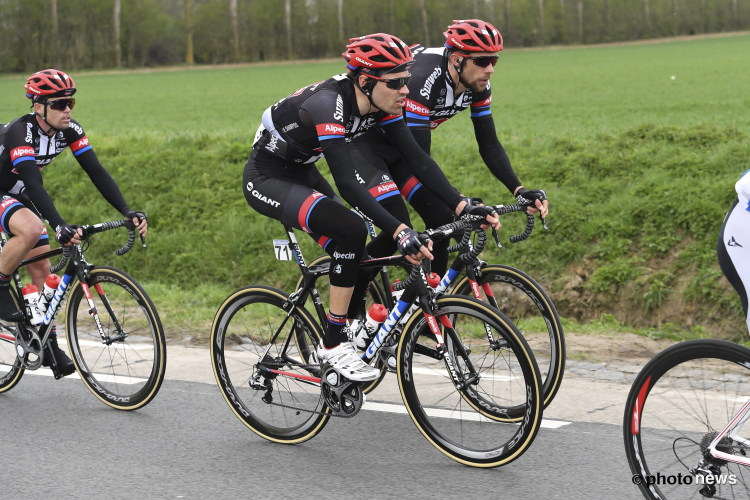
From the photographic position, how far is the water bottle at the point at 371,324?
452 cm

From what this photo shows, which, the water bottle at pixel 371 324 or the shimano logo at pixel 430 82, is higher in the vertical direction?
the shimano logo at pixel 430 82

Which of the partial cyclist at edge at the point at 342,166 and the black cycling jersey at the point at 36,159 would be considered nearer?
the partial cyclist at edge at the point at 342,166

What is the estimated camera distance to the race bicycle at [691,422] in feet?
10.2

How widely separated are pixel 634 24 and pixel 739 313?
7616cm

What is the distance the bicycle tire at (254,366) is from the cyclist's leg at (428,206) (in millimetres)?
1052

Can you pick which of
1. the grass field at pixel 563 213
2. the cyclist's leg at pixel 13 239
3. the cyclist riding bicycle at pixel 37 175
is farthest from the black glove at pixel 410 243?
the grass field at pixel 563 213

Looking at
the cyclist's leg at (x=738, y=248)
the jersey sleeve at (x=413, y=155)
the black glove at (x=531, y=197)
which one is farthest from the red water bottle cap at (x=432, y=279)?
the cyclist's leg at (x=738, y=248)

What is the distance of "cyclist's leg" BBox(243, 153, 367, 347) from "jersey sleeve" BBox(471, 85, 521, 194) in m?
1.19

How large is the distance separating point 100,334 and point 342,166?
89.8 inches

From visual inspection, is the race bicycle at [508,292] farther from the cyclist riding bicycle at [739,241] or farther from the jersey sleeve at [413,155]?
the cyclist riding bicycle at [739,241]

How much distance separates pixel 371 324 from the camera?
15.0 feet

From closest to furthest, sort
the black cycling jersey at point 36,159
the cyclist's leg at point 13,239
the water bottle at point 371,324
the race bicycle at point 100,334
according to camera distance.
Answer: the water bottle at point 371,324 → the race bicycle at point 100,334 → the black cycling jersey at point 36,159 → the cyclist's leg at point 13,239

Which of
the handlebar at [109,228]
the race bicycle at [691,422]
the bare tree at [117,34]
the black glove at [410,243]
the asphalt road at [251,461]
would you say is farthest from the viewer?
the bare tree at [117,34]

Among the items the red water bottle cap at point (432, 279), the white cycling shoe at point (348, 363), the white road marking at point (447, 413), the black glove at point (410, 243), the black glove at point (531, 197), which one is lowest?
the white road marking at point (447, 413)
